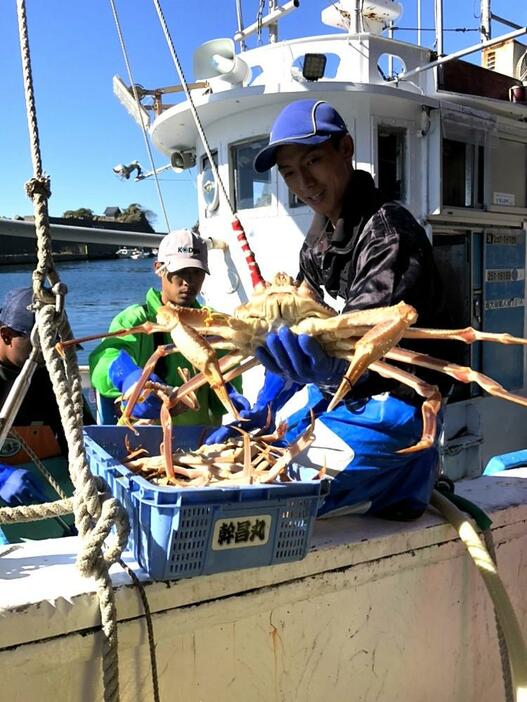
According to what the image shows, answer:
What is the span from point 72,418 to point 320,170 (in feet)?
4.21

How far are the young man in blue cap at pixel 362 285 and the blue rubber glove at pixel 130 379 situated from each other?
0.83 meters

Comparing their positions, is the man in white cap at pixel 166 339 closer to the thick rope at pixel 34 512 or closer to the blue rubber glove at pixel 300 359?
the blue rubber glove at pixel 300 359

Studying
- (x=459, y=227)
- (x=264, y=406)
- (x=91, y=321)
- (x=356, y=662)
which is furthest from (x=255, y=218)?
(x=91, y=321)

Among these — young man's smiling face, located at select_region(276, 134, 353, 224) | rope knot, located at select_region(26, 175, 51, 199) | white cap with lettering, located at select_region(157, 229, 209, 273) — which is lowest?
white cap with lettering, located at select_region(157, 229, 209, 273)

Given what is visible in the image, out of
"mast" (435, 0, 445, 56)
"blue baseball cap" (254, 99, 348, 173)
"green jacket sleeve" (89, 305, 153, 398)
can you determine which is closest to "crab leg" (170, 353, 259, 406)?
"blue baseball cap" (254, 99, 348, 173)

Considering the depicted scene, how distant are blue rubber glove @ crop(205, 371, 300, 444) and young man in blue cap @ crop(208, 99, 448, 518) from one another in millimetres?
210

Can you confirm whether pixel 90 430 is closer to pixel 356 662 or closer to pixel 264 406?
pixel 264 406

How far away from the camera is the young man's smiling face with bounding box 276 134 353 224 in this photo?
2.34m

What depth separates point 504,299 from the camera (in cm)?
763

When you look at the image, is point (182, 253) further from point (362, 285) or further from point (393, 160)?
point (393, 160)

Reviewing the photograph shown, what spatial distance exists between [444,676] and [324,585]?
29.6 inches

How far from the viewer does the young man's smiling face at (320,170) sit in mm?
2344

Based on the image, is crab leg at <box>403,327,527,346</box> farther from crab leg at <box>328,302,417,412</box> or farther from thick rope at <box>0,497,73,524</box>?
thick rope at <box>0,497,73,524</box>

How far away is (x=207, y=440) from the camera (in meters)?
2.57
